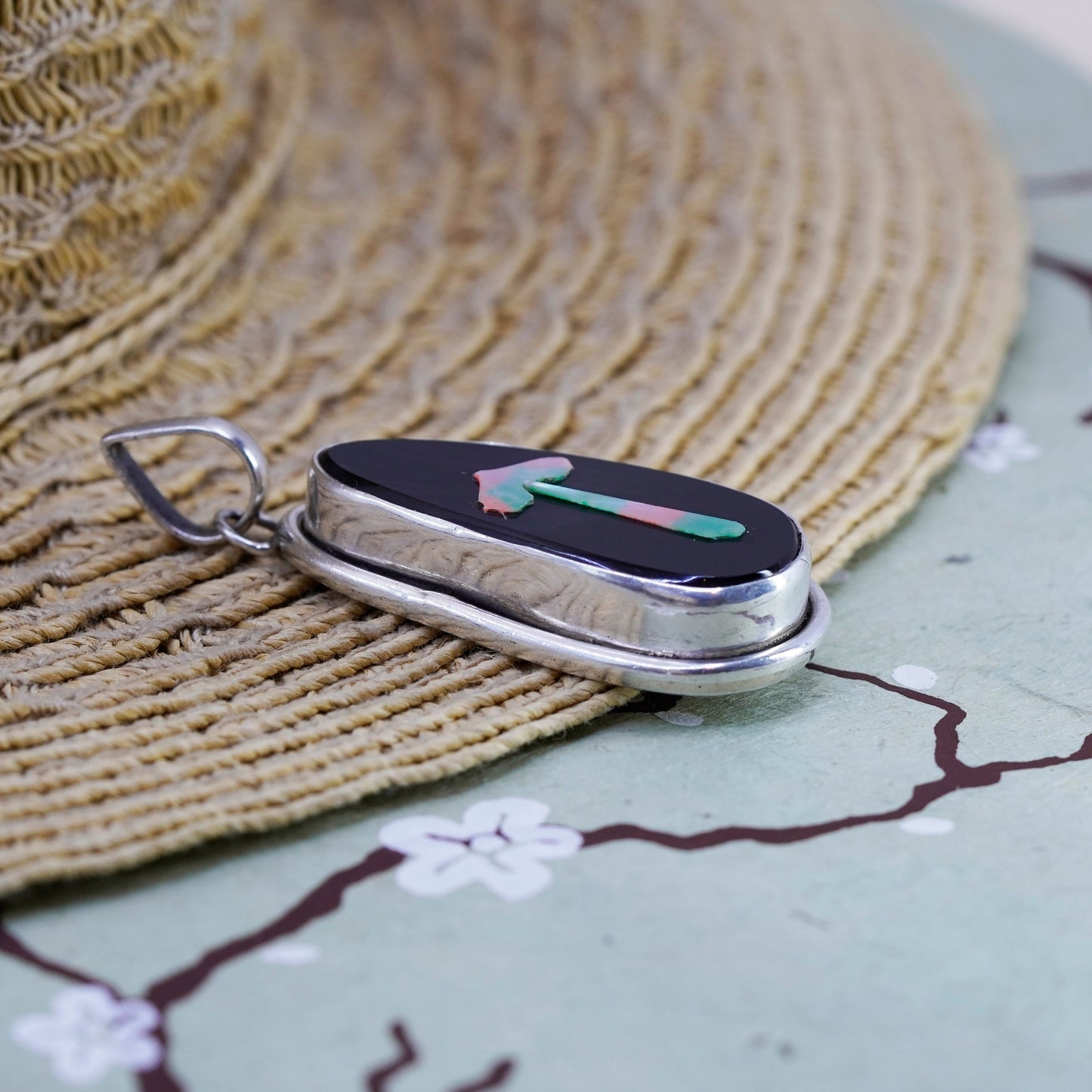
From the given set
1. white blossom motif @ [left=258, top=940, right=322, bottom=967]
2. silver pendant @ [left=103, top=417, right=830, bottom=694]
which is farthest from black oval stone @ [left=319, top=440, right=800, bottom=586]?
white blossom motif @ [left=258, top=940, right=322, bottom=967]

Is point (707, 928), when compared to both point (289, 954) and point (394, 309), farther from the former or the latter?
point (394, 309)

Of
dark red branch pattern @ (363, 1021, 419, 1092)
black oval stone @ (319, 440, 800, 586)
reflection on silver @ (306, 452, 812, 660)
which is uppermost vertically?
black oval stone @ (319, 440, 800, 586)

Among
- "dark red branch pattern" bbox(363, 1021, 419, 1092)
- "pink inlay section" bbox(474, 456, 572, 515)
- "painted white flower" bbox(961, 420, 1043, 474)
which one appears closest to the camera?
"dark red branch pattern" bbox(363, 1021, 419, 1092)

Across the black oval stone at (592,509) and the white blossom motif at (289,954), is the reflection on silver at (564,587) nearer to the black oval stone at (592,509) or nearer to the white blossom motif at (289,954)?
the black oval stone at (592,509)

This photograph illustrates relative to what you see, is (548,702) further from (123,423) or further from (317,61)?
(317,61)

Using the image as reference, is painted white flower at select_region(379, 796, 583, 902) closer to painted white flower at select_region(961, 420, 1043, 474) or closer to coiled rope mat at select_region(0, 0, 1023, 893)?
coiled rope mat at select_region(0, 0, 1023, 893)

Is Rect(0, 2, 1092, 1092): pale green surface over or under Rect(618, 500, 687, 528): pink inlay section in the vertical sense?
under

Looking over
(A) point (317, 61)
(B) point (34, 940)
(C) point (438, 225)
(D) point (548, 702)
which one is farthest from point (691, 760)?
(A) point (317, 61)

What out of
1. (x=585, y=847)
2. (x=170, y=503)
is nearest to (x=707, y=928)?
(x=585, y=847)

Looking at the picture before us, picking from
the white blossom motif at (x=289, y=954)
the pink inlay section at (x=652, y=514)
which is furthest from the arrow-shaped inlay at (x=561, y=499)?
the white blossom motif at (x=289, y=954)
